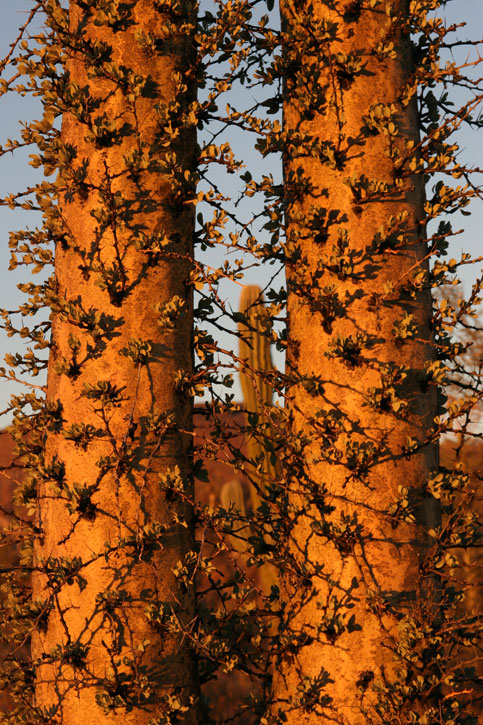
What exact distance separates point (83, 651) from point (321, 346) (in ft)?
6.19

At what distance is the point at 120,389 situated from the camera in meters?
3.59

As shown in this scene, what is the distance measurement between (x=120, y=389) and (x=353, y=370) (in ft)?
3.86

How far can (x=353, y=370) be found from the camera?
3.67 meters

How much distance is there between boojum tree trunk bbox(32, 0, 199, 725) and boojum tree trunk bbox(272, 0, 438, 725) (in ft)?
1.94

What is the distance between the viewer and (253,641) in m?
3.79

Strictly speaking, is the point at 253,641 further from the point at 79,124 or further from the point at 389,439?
the point at 79,124

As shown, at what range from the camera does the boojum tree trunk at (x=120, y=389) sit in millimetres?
3408

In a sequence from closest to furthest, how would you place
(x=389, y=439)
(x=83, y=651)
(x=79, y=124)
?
(x=83, y=651) → (x=389, y=439) → (x=79, y=124)

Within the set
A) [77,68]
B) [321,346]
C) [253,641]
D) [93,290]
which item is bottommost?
[253,641]

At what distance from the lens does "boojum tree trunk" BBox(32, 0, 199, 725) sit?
3.41 metres

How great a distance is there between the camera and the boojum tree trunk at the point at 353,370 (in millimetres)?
3477

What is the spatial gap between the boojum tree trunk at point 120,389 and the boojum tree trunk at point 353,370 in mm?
590

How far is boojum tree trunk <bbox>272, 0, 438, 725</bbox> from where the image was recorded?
11.4ft

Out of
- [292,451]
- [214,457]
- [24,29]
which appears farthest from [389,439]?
[24,29]
